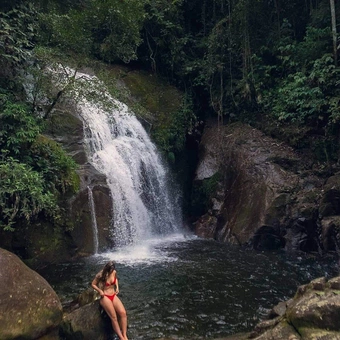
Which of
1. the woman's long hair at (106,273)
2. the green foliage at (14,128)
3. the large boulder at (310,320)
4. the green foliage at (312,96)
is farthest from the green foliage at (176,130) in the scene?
the large boulder at (310,320)

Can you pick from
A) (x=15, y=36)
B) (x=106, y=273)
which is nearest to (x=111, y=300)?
(x=106, y=273)

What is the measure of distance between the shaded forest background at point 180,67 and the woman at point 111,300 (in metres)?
3.10

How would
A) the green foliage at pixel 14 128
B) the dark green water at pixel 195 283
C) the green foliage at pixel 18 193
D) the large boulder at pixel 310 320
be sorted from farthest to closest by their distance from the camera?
the green foliage at pixel 14 128 < the green foliage at pixel 18 193 < the dark green water at pixel 195 283 < the large boulder at pixel 310 320

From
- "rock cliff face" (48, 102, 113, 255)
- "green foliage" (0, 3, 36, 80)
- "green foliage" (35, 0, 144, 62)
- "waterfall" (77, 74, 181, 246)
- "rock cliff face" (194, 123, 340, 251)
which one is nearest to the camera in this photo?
"green foliage" (0, 3, 36, 80)

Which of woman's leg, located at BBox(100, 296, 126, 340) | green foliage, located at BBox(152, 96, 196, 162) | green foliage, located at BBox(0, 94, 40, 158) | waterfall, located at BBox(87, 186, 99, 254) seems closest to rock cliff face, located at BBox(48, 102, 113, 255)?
waterfall, located at BBox(87, 186, 99, 254)

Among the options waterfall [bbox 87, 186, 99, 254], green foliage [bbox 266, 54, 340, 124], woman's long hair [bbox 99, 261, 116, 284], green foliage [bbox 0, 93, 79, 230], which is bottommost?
woman's long hair [bbox 99, 261, 116, 284]

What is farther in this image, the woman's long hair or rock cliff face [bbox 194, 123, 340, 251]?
rock cliff face [bbox 194, 123, 340, 251]

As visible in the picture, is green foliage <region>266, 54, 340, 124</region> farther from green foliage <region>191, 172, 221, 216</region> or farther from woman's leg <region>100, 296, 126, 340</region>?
woman's leg <region>100, 296, 126, 340</region>

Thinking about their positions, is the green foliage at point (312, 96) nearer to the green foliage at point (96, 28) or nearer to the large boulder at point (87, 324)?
the green foliage at point (96, 28)

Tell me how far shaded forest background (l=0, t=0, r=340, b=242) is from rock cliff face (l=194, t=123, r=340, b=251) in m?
0.79

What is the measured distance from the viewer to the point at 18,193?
27.0ft

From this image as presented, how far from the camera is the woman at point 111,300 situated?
5.66 m

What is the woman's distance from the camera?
5664mm

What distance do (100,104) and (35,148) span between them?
2.17 metres
